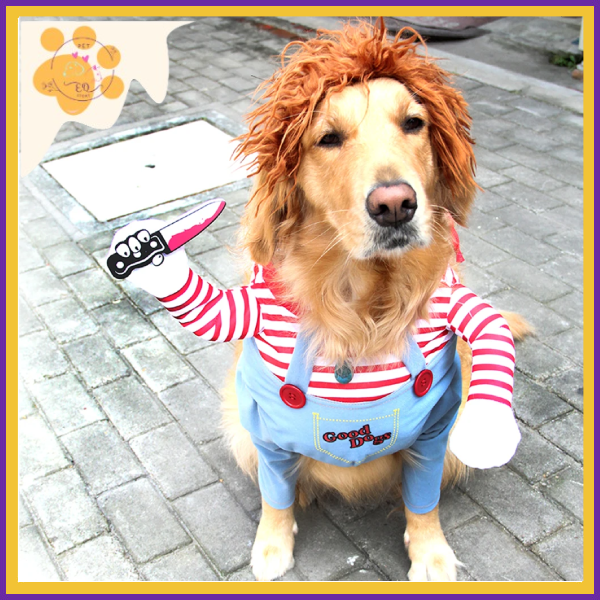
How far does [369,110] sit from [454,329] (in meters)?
0.72

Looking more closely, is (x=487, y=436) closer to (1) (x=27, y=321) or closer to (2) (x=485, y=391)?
(2) (x=485, y=391)

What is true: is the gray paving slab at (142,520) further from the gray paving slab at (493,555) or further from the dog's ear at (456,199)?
the dog's ear at (456,199)

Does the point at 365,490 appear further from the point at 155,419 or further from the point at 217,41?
the point at 217,41

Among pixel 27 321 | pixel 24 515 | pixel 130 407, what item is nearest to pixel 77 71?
pixel 27 321

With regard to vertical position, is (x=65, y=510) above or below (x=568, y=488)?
below

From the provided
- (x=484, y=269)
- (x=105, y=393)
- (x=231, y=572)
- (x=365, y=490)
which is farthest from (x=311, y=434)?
(x=484, y=269)

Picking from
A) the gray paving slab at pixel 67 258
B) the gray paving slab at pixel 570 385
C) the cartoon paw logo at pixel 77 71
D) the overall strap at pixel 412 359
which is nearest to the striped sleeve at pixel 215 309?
the overall strap at pixel 412 359

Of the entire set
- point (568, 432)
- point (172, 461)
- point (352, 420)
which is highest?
point (352, 420)

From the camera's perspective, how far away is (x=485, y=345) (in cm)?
209

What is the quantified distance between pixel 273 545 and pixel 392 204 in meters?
1.39

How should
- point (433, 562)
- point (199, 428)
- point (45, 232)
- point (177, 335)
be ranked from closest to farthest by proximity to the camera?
point (433, 562), point (199, 428), point (177, 335), point (45, 232)

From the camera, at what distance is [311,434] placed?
2.21m

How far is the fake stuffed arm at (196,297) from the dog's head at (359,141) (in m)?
0.24

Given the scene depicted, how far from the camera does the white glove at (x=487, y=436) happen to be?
6.43 feet
